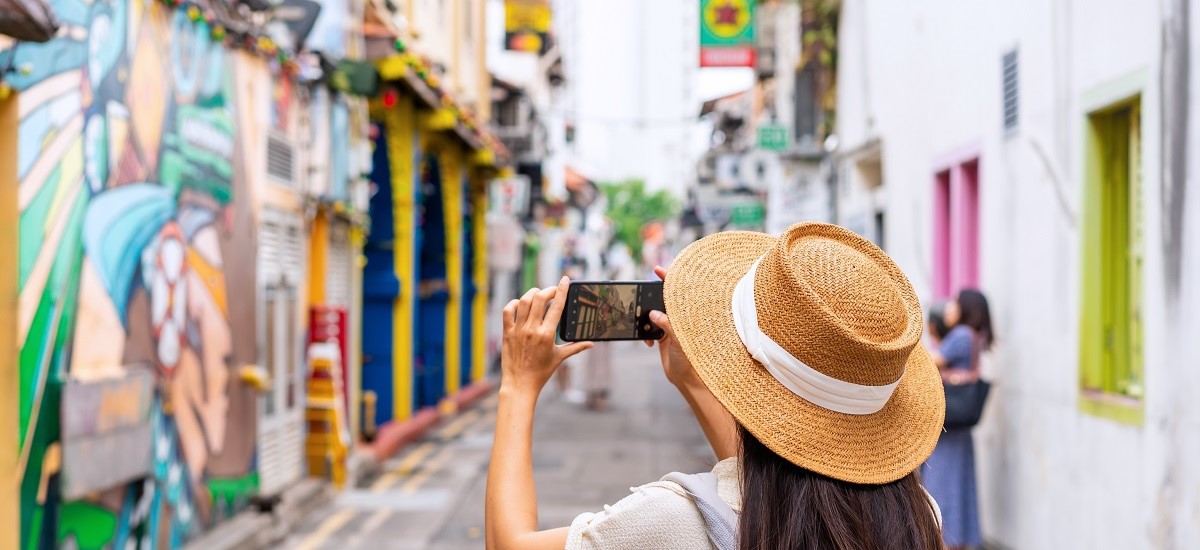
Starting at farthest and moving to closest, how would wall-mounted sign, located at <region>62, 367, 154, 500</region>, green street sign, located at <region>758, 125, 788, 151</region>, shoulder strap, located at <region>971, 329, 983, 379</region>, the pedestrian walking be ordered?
green street sign, located at <region>758, 125, 788, 151</region>, shoulder strap, located at <region>971, 329, 983, 379</region>, wall-mounted sign, located at <region>62, 367, 154, 500</region>, the pedestrian walking

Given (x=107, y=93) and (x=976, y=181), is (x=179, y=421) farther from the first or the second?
(x=976, y=181)

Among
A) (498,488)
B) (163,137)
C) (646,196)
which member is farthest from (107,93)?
(646,196)

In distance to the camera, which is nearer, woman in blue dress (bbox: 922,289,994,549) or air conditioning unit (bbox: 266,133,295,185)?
woman in blue dress (bbox: 922,289,994,549)

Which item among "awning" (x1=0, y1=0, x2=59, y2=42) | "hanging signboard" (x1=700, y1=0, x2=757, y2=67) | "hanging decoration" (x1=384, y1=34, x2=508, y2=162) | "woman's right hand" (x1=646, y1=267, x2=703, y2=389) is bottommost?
"woman's right hand" (x1=646, y1=267, x2=703, y2=389)

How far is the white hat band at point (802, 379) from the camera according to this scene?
1744mm

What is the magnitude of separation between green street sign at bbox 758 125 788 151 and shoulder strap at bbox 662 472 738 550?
13.8 metres

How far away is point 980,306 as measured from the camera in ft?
22.3

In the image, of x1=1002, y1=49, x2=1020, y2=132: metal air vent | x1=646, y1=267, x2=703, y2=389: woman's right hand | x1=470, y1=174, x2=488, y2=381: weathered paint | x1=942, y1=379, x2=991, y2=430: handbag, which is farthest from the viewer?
x1=470, y1=174, x2=488, y2=381: weathered paint

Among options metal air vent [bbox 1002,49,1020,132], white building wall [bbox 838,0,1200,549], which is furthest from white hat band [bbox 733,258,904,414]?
metal air vent [bbox 1002,49,1020,132]

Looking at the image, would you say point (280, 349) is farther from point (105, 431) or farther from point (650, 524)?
point (650, 524)

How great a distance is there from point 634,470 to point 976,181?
4.51 m

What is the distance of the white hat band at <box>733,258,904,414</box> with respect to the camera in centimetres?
174

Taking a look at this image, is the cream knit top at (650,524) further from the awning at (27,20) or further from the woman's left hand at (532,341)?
the awning at (27,20)

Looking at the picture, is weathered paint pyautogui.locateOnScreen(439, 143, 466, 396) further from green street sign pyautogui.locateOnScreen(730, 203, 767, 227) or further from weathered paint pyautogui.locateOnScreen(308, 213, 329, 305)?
weathered paint pyautogui.locateOnScreen(308, 213, 329, 305)
